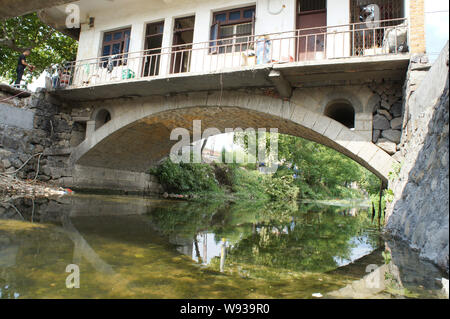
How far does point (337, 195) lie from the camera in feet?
104

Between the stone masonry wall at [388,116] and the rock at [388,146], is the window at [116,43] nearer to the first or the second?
the stone masonry wall at [388,116]

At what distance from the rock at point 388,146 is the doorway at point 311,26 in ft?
9.62

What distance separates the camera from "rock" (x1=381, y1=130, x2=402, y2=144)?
7082 mm

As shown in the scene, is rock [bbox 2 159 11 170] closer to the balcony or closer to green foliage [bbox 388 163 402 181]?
the balcony

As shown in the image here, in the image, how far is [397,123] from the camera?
719 centimetres

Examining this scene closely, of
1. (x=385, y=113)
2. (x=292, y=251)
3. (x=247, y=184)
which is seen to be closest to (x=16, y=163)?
(x=292, y=251)

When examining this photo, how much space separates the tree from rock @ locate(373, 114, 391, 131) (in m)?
15.3

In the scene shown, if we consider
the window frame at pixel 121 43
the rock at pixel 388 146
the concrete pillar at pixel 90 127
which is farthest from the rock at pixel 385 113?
the concrete pillar at pixel 90 127

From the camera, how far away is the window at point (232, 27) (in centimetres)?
949

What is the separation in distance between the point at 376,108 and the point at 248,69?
3.53 meters

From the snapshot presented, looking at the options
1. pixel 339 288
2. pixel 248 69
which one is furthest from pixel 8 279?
pixel 248 69

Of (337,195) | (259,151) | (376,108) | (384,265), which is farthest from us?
(337,195)

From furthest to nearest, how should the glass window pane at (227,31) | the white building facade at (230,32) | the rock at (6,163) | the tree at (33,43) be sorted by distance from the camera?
the tree at (33,43)
the rock at (6,163)
the glass window pane at (227,31)
the white building facade at (230,32)
